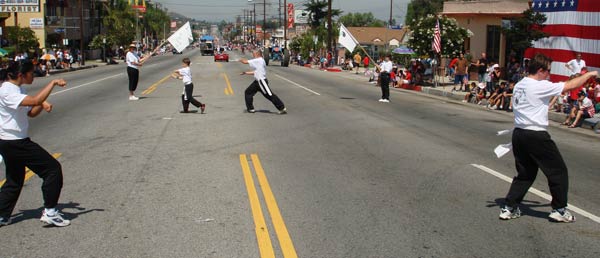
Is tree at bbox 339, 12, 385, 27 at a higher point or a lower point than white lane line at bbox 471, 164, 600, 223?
higher

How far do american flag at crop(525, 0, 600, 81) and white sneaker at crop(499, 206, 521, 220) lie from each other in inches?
641

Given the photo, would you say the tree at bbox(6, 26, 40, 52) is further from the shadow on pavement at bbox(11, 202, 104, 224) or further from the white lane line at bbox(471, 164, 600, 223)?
the white lane line at bbox(471, 164, 600, 223)

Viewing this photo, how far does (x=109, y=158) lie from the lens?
386 inches

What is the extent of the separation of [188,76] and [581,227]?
11630mm

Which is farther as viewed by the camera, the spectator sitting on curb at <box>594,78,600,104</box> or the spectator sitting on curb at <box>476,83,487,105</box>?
the spectator sitting on curb at <box>476,83,487,105</box>

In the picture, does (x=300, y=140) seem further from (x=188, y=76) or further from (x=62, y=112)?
(x=62, y=112)

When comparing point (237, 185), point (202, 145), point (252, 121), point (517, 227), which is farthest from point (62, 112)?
point (517, 227)

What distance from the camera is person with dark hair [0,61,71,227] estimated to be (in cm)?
590

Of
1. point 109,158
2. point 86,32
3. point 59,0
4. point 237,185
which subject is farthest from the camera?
point 86,32

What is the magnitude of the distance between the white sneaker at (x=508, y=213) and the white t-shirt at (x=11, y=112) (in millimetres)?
4998

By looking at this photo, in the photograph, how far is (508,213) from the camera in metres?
6.48

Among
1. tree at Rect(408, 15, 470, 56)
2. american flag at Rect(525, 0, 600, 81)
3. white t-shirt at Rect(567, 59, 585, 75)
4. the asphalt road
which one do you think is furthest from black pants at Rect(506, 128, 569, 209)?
tree at Rect(408, 15, 470, 56)

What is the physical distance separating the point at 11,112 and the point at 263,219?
8.90ft

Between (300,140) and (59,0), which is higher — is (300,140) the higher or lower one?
the lower one
